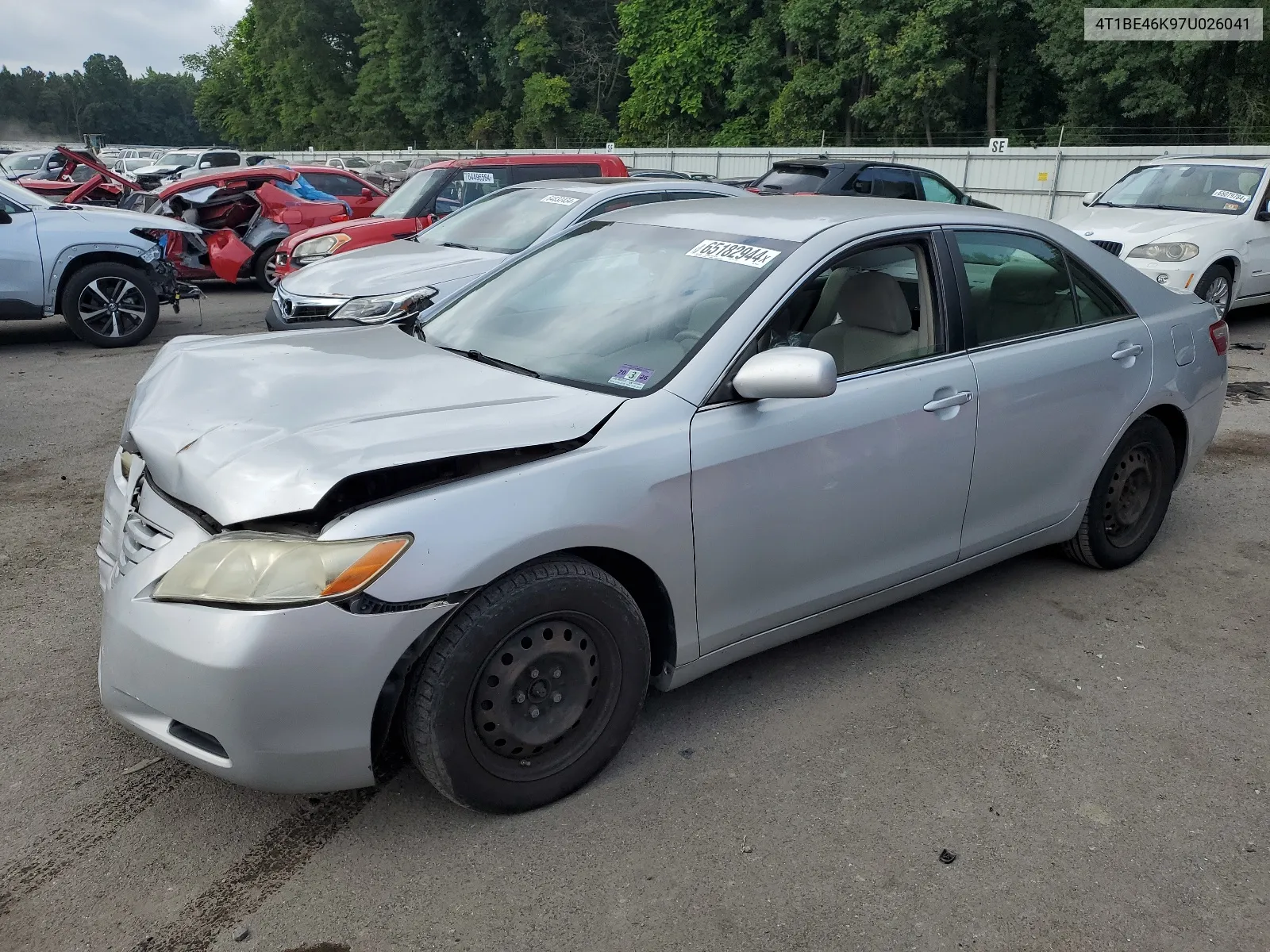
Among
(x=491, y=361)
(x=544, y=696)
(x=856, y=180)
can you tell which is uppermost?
(x=856, y=180)

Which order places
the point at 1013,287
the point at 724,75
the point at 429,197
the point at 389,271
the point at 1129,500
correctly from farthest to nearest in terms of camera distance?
the point at 724,75
the point at 429,197
the point at 389,271
the point at 1129,500
the point at 1013,287

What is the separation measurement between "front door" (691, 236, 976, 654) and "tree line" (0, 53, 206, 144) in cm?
11399

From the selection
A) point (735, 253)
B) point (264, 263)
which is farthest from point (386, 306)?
point (264, 263)

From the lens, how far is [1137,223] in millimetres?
10016

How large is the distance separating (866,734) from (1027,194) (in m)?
21.4

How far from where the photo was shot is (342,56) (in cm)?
7156

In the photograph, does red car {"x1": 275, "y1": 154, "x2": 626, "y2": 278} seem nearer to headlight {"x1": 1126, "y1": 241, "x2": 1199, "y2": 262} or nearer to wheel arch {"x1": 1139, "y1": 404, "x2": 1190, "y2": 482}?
headlight {"x1": 1126, "y1": 241, "x2": 1199, "y2": 262}

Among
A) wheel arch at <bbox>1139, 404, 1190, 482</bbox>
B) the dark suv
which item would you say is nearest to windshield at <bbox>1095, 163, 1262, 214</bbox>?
the dark suv

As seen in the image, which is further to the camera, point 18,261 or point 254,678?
point 18,261

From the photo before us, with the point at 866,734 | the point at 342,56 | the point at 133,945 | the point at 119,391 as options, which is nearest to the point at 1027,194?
the point at 119,391

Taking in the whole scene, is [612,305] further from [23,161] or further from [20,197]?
[23,161]

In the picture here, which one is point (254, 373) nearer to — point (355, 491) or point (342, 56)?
point (355, 491)

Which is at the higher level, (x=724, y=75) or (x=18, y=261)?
(x=724, y=75)

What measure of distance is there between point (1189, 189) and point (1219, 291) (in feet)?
4.42
